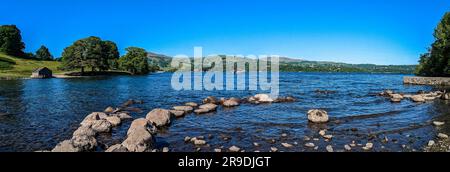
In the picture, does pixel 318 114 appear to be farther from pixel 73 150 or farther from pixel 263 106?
pixel 73 150

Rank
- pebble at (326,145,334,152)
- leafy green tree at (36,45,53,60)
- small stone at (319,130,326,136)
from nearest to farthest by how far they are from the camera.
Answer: pebble at (326,145,334,152) < small stone at (319,130,326,136) < leafy green tree at (36,45,53,60)

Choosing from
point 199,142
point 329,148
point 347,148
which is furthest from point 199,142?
point 347,148

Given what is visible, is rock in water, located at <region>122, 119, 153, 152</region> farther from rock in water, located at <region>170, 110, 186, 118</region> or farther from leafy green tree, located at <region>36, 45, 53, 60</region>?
leafy green tree, located at <region>36, 45, 53, 60</region>

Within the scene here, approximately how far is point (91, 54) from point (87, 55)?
69.8 inches

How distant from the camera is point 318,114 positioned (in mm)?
23562

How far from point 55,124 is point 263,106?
20208mm

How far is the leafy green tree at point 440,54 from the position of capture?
7194 cm

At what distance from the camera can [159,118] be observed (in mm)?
22250

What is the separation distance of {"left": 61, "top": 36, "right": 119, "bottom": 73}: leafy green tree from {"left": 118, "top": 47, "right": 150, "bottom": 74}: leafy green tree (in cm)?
793

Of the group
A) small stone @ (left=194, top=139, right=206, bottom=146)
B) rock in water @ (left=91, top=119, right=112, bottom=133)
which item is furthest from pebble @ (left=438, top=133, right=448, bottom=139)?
rock in water @ (left=91, top=119, right=112, bottom=133)

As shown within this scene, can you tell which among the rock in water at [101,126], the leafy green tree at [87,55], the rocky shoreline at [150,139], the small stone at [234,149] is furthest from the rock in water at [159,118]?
the leafy green tree at [87,55]

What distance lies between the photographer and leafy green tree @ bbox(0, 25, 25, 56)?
151m

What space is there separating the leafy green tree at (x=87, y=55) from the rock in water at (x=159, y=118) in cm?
11841
